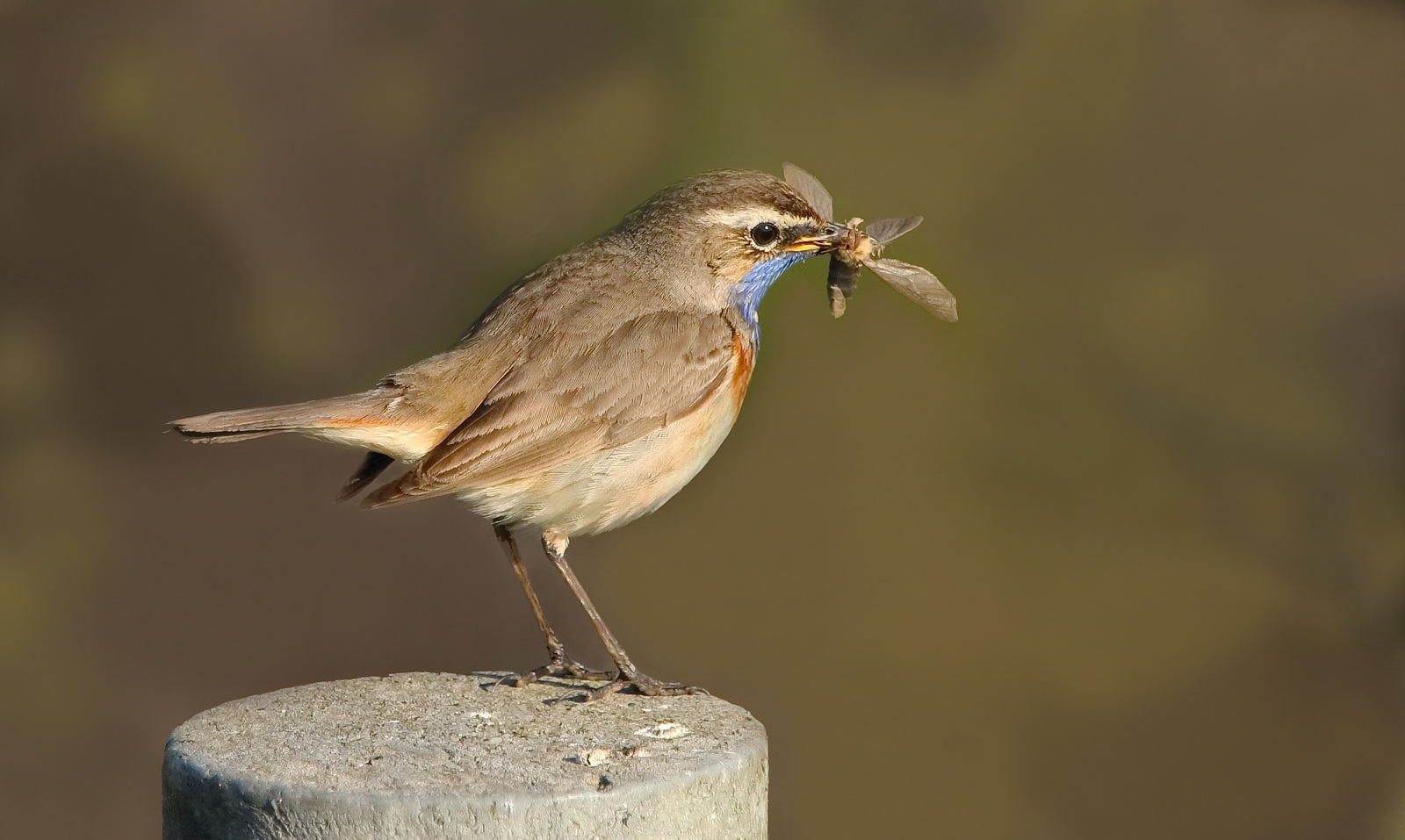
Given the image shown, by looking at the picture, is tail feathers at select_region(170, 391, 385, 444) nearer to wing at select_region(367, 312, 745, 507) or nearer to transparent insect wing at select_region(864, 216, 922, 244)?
wing at select_region(367, 312, 745, 507)

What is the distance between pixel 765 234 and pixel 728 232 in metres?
0.11

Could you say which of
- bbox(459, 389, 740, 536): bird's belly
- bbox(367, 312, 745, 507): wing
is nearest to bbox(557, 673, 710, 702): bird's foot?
bbox(459, 389, 740, 536): bird's belly

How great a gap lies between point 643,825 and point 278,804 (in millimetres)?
710

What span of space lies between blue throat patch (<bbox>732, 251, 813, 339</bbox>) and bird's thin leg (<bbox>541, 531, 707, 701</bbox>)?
0.92m

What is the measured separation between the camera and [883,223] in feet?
14.5

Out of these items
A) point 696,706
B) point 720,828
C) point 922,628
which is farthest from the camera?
point 922,628

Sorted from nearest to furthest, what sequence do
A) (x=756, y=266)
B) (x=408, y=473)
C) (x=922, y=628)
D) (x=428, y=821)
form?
(x=428, y=821), (x=408, y=473), (x=756, y=266), (x=922, y=628)

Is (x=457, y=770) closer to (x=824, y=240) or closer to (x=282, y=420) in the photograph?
(x=282, y=420)

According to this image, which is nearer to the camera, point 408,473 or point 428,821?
point 428,821

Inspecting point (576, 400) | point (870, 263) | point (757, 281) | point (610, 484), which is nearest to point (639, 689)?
point (610, 484)

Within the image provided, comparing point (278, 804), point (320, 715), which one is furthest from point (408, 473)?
point (278, 804)

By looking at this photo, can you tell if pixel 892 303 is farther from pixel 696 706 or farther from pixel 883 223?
pixel 696 706

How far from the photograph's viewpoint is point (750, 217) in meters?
4.29

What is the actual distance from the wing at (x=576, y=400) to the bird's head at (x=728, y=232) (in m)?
0.19
